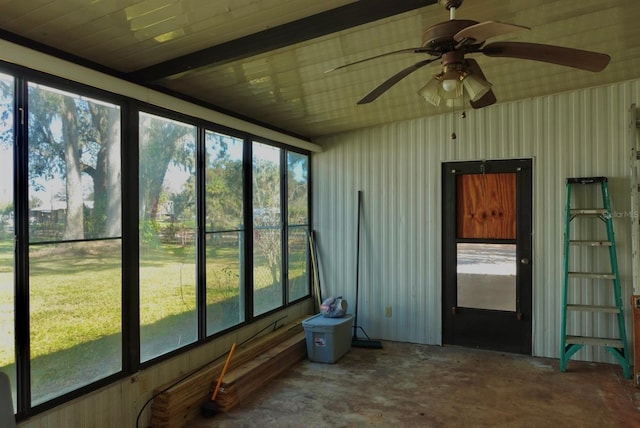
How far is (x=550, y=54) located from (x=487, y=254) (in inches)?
124

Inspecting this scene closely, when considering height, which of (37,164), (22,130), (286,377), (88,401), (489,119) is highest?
(489,119)

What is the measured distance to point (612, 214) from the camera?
4223mm

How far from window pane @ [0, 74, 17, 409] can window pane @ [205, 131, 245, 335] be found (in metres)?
1.65

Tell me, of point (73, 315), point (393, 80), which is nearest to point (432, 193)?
point (393, 80)

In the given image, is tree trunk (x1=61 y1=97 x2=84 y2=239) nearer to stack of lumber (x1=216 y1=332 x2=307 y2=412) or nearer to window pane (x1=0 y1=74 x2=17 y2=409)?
window pane (x1=0 y1=74 x2=17 y2=409)

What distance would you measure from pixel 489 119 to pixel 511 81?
742mm

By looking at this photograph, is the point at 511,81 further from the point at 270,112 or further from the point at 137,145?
the point at 137,145

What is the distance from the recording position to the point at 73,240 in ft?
8.83

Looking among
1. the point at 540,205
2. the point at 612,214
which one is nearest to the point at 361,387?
the point at 540,205

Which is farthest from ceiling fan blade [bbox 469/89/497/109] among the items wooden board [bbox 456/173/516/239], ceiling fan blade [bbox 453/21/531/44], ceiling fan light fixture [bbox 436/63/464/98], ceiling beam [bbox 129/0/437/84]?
wooden board [bbox 456/173/516/239]

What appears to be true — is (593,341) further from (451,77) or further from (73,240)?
(73,240)

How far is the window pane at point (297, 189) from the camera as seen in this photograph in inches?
209

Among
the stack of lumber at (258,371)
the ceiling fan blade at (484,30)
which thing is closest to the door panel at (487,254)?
the stack of lumber at (258,371)

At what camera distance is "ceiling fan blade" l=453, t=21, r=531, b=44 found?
1.63 meters
